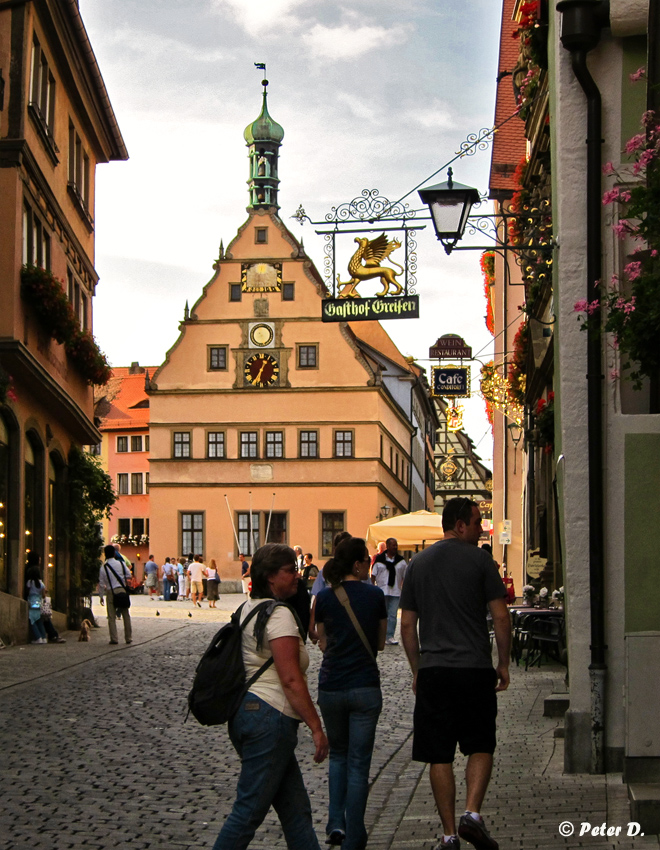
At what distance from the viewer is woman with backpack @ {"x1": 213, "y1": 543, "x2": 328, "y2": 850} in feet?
18.2

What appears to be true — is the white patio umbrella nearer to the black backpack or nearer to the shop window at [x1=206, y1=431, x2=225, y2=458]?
the black backpack

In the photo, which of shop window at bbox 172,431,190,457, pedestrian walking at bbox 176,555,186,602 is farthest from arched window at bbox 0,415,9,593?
shop window at bbox 172,431,190,457

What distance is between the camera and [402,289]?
64.0 feet

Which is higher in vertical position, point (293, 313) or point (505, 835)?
point (293, 313)

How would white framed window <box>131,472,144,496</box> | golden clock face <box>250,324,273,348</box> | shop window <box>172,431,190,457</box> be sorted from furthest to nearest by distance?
1. white framed window <box>131,472,144,496</box>
2. shop window <box>172,431,190,457</box>
3. golden clock face <box>250,324,273,348</box>

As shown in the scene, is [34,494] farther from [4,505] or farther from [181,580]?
[181,580]

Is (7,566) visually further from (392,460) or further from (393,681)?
(392,460)

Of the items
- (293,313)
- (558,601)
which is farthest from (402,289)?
(293,313)

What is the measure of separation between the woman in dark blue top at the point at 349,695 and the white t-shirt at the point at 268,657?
157 cm

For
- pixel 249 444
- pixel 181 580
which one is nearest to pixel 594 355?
pixel 181 580

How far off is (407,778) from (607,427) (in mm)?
2699

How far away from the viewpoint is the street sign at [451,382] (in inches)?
1409

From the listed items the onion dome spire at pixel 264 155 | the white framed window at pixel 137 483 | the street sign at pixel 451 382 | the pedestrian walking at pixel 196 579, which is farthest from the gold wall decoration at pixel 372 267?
the white framed window at pixel 137 483

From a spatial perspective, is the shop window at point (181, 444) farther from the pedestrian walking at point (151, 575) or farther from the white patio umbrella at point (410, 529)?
the white patio umbrella at point (410, 529)
